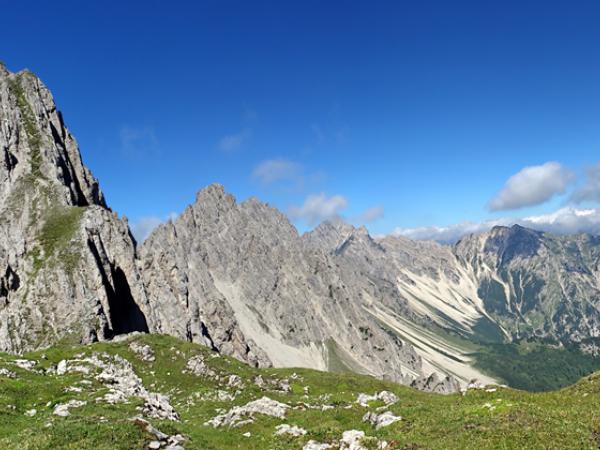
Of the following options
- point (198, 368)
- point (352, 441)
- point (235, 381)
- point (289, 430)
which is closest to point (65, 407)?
point (289, 430)

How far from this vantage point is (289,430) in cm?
3347

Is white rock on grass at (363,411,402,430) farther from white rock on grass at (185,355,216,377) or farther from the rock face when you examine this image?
the rock face

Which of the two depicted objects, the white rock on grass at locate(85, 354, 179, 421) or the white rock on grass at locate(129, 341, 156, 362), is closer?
the white rock on grass at locate(85, 354, 179, 421)

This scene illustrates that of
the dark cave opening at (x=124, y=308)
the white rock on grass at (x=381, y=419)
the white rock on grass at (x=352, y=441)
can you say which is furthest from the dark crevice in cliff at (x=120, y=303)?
the white rock on grass at (x=352, y=441)

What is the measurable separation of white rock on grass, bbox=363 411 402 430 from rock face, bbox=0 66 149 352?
83990 mm

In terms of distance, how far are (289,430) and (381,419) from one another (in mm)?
7189

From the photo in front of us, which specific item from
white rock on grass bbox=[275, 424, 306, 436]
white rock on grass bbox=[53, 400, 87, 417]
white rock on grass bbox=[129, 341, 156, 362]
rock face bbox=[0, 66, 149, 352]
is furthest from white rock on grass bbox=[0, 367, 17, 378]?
rock face bbox=[0, 66, 149, 352]

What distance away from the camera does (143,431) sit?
26.7 meters

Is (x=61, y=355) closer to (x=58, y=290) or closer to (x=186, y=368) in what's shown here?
(x=186, y=368)

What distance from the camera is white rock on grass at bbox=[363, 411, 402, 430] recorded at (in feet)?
101

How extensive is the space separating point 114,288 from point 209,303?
8056 centimetres

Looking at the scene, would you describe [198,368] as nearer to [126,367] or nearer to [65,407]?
[126,367]

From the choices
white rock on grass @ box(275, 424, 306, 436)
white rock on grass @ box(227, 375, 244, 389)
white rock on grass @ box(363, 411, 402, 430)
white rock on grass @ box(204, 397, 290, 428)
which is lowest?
white rock on grass @ box(363, 411, 402, 430)

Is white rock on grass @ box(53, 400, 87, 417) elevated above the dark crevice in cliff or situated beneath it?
situated beneath
